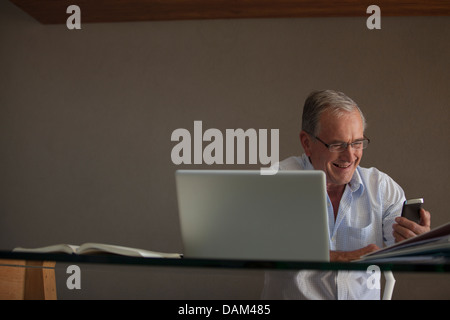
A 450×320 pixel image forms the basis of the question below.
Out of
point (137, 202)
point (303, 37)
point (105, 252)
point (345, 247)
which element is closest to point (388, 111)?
point (303, 37)

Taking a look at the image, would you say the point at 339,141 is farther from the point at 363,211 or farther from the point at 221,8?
the point at 221,8

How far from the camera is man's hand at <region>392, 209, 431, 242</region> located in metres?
1.46

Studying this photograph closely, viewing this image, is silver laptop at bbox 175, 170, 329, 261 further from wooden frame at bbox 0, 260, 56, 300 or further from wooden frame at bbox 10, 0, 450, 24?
wooden frame at bbox 10, 0, 450, 24

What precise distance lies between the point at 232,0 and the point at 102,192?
1.76m

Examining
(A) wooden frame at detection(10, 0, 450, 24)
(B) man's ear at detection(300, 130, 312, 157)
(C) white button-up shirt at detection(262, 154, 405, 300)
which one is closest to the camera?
(C) white button-up shirt at detection(262, 154, 405, 300)

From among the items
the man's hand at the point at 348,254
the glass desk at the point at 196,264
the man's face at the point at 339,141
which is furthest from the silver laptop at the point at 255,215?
the man's face at the point at 339,141

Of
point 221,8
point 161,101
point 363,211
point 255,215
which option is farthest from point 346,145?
point 161,101

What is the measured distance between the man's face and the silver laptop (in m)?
0.99

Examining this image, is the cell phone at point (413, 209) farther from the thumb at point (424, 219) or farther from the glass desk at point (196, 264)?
the glass desk at point (196, 264)

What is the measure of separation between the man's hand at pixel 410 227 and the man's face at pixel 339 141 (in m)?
0.50

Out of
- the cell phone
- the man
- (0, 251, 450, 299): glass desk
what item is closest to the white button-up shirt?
the man

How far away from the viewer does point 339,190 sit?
2.02 metres

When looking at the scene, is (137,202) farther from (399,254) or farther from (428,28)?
(399,254)

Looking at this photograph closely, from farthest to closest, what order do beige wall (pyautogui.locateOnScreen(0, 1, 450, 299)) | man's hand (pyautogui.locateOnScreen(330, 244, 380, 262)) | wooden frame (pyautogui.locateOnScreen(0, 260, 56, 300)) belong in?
beige wall (pyautogui.locateOnScreen(0, 1, 450, 299)), man's hand (pyautogui.locateOnScreen(330, 244, 380, 262)), wooden frame (pyautogui.locateOnScreen(0, 260, 56, 300))
